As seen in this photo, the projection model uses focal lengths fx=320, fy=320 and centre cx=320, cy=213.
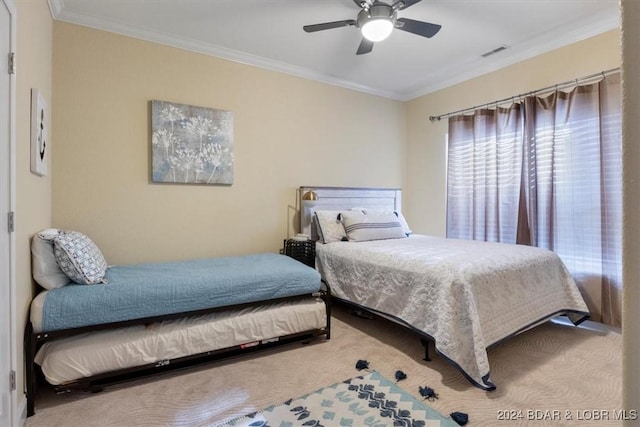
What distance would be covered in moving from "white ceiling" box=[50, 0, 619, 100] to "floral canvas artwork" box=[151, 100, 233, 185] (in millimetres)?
671

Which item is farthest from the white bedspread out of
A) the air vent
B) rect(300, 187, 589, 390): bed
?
the air vent

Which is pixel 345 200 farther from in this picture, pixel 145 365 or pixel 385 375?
pixel 145 365

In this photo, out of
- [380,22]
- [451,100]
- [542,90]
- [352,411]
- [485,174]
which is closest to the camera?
[352,411]

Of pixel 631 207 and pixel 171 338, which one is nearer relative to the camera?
pixel 631 207

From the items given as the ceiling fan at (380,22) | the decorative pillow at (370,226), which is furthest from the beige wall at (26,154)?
the decorative pillow at (370,226)

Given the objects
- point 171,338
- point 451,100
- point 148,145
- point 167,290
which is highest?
point 451,100

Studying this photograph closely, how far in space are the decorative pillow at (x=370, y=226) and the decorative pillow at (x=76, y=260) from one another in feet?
7.52

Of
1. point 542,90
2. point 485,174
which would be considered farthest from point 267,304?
point 542,90

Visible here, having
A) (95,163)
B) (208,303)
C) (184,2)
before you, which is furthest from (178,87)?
(208,303)

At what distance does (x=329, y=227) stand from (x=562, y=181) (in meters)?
2.34

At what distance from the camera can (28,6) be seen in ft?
6.31

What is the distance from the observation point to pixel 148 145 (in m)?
3.04

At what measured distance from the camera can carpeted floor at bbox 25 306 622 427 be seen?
1.74 metres

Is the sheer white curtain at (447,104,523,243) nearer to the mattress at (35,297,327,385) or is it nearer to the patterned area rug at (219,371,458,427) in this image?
the mattress at (35,297,327,385)
